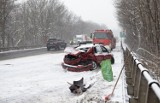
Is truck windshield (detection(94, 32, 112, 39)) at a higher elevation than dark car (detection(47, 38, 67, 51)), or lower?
higher

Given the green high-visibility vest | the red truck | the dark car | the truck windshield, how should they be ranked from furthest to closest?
the dark car
the truck windshield
the red truck
the green high-visibility vest

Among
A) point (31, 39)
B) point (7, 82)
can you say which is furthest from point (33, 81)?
point (31, 39)

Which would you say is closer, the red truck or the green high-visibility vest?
the green high-visibility vest

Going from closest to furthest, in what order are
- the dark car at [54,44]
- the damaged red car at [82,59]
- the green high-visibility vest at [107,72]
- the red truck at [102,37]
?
the green high-visibility vest at [107,72] → the damaged red car at [82,59] → the red truck at [102,37] → the dark car at [54,44]

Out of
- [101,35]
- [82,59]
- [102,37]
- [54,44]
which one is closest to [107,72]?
[82,59]

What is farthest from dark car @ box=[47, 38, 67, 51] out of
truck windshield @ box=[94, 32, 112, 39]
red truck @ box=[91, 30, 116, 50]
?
truck windshield @ box=[94, 32, 112, 39]

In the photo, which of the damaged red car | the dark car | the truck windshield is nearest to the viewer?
the damaged red car

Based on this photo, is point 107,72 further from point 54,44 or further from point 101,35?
point 54,44

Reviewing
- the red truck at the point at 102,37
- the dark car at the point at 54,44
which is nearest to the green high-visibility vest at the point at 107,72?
the red truck at the point at 102,37

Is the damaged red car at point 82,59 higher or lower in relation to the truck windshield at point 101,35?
lower

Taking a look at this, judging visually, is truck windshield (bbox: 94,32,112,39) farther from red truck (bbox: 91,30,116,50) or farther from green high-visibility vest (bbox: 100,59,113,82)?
green high-visibility vest (bbox: 100,59,113,82)

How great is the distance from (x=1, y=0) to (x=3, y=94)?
131ft

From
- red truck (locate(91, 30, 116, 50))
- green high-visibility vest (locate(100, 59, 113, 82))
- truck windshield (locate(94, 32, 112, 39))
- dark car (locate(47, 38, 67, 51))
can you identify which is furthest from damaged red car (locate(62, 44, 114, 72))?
dark car (locate(47, 38, 67, 51))

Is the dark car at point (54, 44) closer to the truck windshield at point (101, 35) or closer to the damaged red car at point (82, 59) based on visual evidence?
the truck windshield at point (101, 35)
